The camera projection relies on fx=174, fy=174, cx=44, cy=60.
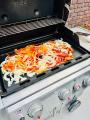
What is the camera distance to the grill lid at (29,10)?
90 cm

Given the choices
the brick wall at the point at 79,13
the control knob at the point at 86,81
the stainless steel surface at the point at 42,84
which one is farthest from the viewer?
the brick wall at the point at 79,13

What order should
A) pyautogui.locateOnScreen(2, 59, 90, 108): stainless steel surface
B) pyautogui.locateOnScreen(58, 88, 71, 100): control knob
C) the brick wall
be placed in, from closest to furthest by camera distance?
pyautogui.locateOnScreen(2, 59, 90, 108): stainless steel surface
pyautogui.locateOnScreen(58, 88, 71, 100): control knob
the brick wall

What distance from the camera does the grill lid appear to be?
0.90 metres

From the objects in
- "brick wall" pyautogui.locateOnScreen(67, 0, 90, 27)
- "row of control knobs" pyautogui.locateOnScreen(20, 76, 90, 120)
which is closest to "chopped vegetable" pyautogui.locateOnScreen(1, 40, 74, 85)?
"row of control knobs" pyautogui.locateOnScreen(20, 76, 90, 120)

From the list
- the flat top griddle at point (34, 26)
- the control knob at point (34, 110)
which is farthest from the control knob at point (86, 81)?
the control knob at point (34, 110)

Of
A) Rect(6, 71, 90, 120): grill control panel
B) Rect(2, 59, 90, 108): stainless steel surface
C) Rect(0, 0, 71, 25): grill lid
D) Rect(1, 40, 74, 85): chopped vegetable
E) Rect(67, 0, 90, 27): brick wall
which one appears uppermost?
Rect(0, 0, 71, 25): grill lid

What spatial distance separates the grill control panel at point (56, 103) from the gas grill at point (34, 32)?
0.03 metres

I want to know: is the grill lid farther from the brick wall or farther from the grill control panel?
the brick wall

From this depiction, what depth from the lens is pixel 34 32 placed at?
107 cm

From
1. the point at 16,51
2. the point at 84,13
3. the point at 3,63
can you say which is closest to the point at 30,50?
the point at 16,51

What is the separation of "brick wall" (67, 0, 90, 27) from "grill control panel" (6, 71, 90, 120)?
0.80 metres

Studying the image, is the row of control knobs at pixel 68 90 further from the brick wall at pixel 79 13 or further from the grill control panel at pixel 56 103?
the brick wall at pixel 79 13

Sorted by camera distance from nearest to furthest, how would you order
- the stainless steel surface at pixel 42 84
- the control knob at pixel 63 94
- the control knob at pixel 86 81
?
the stainless steel surface at pixel 42 84, the control knob at pixel 63 94, the control knob at pixel 86 81

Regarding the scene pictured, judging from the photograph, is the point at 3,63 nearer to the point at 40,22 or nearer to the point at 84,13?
the point at 40,22
